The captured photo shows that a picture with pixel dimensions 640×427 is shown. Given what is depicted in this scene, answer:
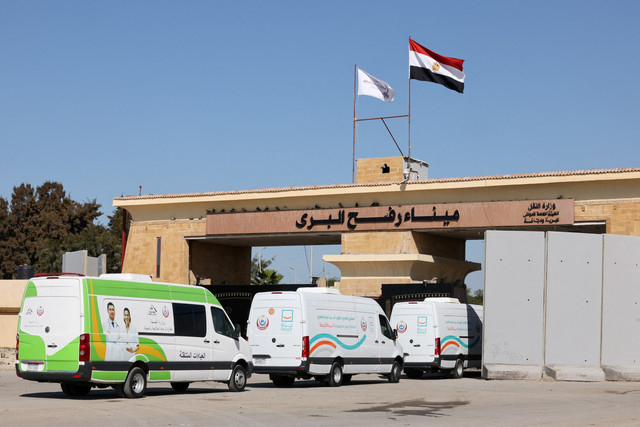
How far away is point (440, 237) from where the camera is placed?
4600 centimetres

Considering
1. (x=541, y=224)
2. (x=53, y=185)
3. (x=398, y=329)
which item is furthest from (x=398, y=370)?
(x=53, y=185)

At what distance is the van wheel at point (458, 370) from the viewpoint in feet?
96.6

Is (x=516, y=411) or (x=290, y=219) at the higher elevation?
(x=290, y=219)

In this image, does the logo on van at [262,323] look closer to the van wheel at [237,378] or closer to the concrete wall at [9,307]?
the van wheel at [237,378]

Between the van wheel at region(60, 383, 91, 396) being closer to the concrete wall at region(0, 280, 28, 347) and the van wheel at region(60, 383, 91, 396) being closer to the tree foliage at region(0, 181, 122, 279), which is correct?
the concrete wall at region(0, 280, 28, 347)

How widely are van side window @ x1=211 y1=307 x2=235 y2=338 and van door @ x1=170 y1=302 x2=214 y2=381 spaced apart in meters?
0.26

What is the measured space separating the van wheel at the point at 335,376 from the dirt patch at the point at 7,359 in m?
10.9

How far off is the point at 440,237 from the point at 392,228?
3495 millimetres

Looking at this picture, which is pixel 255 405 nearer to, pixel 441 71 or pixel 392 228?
pixel 392 228

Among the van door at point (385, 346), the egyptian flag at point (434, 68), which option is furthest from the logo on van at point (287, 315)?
the egyptian flag at point (434, 68)

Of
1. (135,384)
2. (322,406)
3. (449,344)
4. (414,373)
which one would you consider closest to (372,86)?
(414,373)

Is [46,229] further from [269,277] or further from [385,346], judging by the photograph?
[385,346]

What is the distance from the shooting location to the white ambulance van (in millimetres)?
16438

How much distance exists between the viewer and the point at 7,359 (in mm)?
31078
